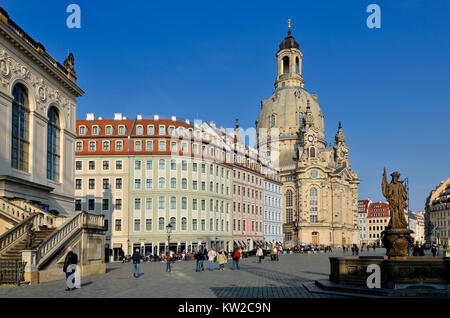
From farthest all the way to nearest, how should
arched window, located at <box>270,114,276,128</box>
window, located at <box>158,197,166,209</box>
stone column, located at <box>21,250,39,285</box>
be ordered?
arched window, located at <box>270,114,276,128</box>, window, located at <box>158,197,166,209</box>, stone column, located at <box>21,250,39,285</box>

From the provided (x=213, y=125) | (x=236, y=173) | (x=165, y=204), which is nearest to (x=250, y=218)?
(x=236, y=173)

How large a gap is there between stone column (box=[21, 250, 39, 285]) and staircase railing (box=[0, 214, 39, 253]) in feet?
6.00

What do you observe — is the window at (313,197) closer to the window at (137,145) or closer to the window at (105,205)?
the window at (137,145)

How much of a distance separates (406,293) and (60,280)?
18.3m

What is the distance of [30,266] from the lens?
2577cm

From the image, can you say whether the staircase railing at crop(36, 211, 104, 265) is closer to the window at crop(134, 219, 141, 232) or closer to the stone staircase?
the stone staircase

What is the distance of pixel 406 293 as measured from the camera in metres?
18.9

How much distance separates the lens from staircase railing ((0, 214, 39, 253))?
26827 millimetres

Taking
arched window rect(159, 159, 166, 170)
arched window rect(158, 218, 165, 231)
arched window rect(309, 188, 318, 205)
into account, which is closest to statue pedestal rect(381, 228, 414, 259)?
arched window rect(158, 218, 165, 231)

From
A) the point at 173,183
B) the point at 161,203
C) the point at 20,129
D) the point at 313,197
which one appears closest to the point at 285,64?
the point at 313,197

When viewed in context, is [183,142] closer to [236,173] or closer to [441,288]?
[236,173]

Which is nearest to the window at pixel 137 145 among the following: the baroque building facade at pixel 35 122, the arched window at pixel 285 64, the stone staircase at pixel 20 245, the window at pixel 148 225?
the window at pixel 148 225

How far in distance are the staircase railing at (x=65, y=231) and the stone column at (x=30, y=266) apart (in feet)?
1.07

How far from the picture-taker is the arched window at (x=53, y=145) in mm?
43312
